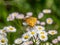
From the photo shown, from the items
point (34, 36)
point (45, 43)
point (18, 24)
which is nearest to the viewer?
A: point (34, 36)

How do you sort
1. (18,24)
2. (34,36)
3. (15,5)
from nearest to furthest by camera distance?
(34,36) < (18,24) < (15,5)

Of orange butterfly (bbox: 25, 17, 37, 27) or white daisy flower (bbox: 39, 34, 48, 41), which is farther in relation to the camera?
orange butterfly (bbox: 25, 17, 37, 27)

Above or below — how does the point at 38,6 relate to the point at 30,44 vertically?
below

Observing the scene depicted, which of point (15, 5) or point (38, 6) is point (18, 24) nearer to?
point (15, 5)

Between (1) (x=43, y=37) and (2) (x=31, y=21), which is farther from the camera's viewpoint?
(2) (x=31, y=21)

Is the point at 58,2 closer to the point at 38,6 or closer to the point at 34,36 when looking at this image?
the point at 38,6

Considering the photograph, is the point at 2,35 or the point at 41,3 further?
the point at 41,3

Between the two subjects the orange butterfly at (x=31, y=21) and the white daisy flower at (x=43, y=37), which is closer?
the white daisy flower at (x=43, y=37)

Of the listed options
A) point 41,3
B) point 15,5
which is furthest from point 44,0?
point 15,5

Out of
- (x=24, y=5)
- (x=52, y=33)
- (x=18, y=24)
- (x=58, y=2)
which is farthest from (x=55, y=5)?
(x=52, y=33)
